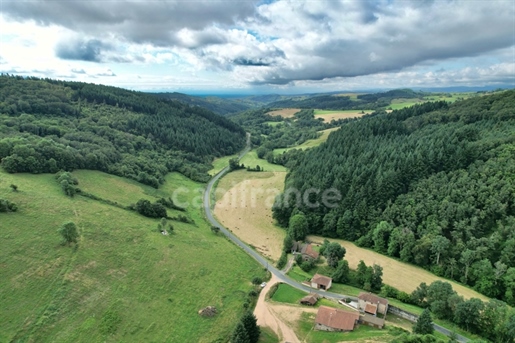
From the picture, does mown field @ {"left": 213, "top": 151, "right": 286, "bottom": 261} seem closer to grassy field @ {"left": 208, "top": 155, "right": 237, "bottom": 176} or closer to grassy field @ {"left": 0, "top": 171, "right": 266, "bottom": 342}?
grassy field @ {"left": 0, "top": 171, "right": 266, "bottom": 342}

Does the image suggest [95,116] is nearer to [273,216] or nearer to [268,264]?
[273,216]

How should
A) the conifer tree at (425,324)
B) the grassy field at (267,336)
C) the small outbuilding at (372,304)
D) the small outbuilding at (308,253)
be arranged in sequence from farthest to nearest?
the small outbuilding at (308,253), the small outbuilding at (372,304), the grassy field at (267,336), the conifer tree at (425,324)

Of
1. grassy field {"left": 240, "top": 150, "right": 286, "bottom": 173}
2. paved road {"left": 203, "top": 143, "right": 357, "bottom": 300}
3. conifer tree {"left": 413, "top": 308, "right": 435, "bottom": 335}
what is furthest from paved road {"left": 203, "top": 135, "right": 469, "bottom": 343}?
grassy field {"left": 240, "top": 150, "right": 286, "bottom": 173}

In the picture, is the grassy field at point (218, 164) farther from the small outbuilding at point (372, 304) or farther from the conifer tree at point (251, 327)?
the conifer tree at point (251, 327)

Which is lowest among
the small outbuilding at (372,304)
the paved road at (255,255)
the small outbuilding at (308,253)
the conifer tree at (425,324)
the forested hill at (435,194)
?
the paved road at (255,255)

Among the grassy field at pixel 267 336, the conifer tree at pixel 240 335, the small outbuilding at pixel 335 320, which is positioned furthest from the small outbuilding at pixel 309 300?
the conifer tree at pixel 240 335

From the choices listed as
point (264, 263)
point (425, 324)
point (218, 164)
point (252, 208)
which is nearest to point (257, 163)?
point (218, 164)
